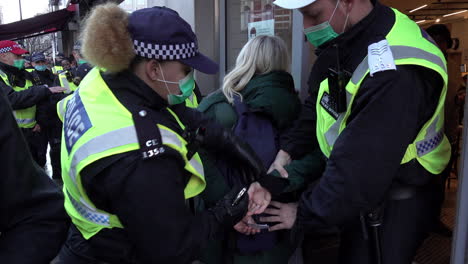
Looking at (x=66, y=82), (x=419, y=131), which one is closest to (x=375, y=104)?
(x=419, y=131)

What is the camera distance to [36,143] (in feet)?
20.3

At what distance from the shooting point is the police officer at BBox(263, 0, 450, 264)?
4.66 feet

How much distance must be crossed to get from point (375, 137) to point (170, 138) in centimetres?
79

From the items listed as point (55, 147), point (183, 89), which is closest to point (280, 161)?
point (183, 89)

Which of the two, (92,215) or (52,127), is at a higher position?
(92,215)

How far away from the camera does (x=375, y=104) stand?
1410 mm

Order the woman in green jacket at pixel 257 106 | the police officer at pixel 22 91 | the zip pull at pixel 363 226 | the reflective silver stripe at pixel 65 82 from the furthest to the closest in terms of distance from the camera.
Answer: the reflective silver stripe at pixel 65 82
the police officer at pixel 22 91
the woman in green jacket at pixel 257 106
the zip pull at pixel 363 226

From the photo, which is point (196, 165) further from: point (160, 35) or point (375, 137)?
point (375, 137)

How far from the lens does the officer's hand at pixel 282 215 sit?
1943 mm

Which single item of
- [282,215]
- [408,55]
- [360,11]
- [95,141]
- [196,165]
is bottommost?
[282,215]

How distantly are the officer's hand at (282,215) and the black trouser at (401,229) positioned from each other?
31cm

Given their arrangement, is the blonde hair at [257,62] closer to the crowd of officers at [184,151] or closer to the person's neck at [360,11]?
the crowd of officers at [184,151]

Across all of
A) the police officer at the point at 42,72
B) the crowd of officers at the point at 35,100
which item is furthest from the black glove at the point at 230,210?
the police officer at the point at 42,72

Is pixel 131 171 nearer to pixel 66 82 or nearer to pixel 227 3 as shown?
pixel 227 3
